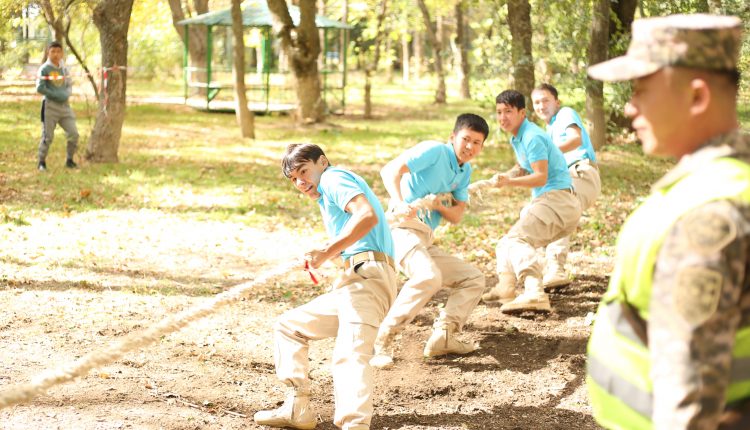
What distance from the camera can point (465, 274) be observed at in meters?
6.65

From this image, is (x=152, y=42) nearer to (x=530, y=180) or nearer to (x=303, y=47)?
(x=303, y=47)

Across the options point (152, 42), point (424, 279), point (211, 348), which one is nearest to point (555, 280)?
point (424, 279)

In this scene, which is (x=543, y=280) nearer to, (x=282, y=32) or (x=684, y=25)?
(x=684, y=25)

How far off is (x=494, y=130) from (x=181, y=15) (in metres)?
18.7

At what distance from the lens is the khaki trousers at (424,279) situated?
607 centimetres

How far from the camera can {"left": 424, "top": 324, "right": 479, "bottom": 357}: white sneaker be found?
652 cm

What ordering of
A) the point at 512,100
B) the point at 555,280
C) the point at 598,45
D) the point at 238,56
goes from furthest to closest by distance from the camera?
the point at 238,56
the point at 598,45
the point at 555,280
the point at 512,100

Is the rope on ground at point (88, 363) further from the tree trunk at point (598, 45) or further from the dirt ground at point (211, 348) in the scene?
the tree trunk at point (598, 45)

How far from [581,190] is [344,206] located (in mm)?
3981

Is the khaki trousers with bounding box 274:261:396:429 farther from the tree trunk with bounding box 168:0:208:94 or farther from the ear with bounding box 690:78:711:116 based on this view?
the tree trunk with bounding box 168:0:208:94

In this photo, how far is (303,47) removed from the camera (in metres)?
21.6

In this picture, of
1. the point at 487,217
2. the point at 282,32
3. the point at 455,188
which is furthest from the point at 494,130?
the point at 455,188

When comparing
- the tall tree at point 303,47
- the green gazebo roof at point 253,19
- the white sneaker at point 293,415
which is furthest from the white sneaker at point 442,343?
the green gazebo roof at point 253,19

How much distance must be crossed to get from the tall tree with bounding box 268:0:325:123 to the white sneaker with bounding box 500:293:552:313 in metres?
15.0
